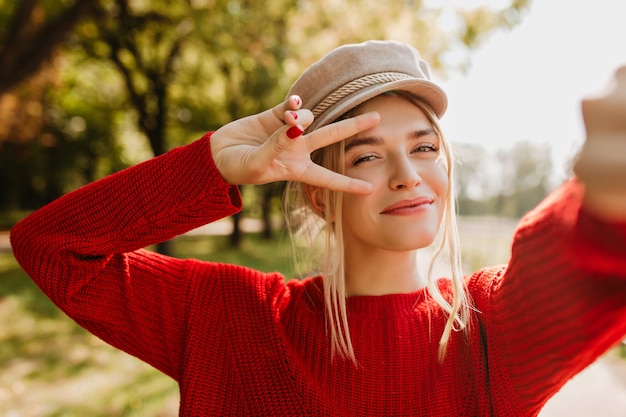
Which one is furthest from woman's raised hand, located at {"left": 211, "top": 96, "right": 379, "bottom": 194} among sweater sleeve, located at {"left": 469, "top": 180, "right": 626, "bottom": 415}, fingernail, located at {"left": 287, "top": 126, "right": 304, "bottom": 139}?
sweater sleeve, located at {"left": 469, "top": 180, "right": 626, "bottom": 415}

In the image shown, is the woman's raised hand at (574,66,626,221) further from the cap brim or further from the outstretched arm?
the cap brim

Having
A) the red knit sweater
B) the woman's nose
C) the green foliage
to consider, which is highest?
the green foliage

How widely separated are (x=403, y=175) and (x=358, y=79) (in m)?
0.35

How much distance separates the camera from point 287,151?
61.4 inches

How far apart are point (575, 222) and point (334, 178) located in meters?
0.72

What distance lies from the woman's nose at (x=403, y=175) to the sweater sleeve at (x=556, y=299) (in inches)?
16.0

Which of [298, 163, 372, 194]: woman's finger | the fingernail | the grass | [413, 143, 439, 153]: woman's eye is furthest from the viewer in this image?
the grass

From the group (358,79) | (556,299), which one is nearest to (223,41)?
(358,79)

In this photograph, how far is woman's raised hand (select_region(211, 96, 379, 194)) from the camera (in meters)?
1.50

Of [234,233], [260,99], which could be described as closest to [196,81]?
[260,99]

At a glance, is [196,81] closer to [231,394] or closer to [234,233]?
[234,233]

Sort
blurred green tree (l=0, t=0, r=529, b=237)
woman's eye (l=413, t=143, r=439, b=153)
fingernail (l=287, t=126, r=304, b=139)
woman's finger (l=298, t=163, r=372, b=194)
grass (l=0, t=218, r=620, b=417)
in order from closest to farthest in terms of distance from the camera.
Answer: fingernail (l=287, t=126, r=304, b=139)
woman's finger (l=298, t=163, r=372, b=194)
woman's eye (l=413, t=143, r=439, b=153)
grass (l=0, t=218, r=620, b=417)
blurred green tree (l=0, t=0, r=529, b=237)

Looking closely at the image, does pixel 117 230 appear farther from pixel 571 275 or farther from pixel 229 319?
pixel 571 275

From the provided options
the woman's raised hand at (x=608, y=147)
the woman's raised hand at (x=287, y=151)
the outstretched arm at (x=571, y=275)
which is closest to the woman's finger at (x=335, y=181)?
the woman's raised hand at (x=287, y=151)
